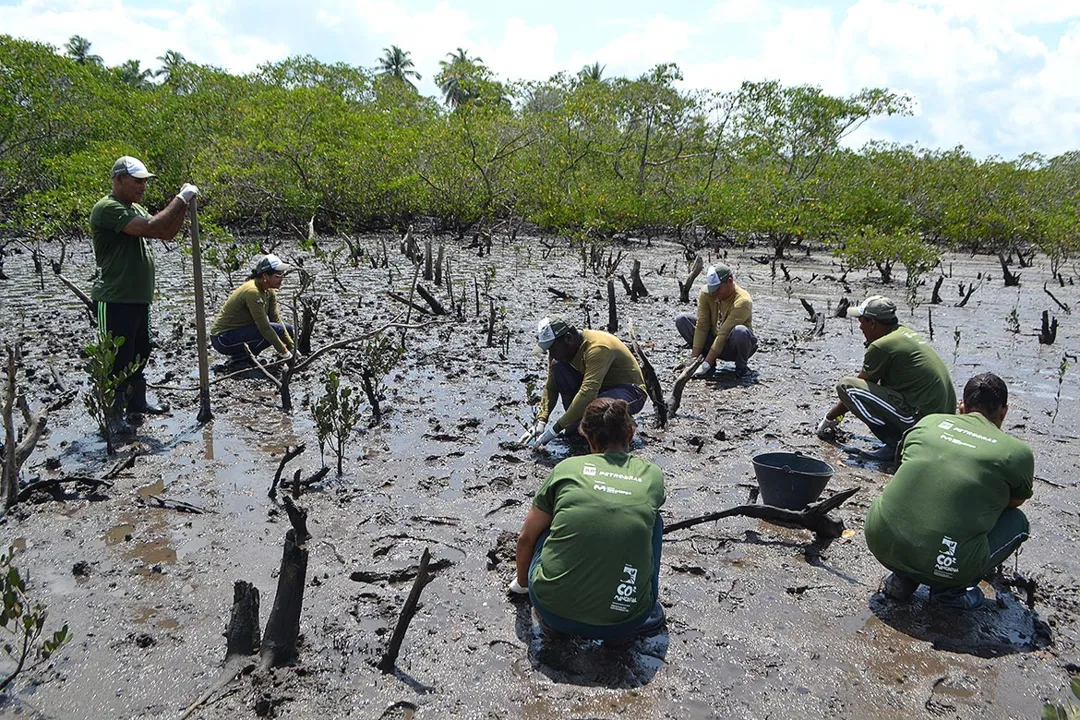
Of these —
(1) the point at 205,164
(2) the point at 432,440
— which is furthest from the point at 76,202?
(2) the point at 432,440

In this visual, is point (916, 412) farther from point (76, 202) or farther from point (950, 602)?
point (76, 202)

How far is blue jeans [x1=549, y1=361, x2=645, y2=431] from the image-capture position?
5.95 metres

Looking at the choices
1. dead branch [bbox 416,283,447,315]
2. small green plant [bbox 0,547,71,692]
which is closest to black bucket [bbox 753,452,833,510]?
small green plant [bbox 0,547,71,692]

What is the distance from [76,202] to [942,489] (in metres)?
14.3

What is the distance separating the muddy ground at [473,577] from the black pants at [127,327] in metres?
0.57

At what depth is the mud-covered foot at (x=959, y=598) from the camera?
147 inches

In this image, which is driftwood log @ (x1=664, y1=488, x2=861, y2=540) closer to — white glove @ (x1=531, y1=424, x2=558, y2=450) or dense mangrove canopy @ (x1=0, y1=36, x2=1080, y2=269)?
white glove @ (x1=531, y1=424, x2=558, y2=450)

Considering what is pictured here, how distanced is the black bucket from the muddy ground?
189 millimetres

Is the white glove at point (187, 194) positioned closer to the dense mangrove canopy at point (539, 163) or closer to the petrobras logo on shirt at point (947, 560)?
the petrobras logo on shirt at point (947, 560)

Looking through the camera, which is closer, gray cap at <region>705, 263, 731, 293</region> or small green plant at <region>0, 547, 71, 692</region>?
→ small green plant at <region>0, 547, 71, 692</region>

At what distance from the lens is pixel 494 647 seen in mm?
3430

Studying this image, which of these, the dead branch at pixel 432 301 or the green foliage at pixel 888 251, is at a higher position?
the green foliage at pixel 888 251

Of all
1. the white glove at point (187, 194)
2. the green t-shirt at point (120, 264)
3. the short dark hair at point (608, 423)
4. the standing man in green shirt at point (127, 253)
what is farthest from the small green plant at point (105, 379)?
the short dark hair at point (608, 423)

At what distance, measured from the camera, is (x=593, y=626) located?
3.21m
